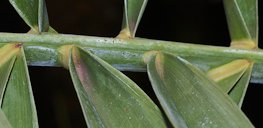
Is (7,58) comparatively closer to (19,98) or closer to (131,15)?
(19,98)

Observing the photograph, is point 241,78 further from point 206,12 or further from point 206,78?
point 206,12

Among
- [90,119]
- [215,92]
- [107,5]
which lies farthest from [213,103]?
[107,5]

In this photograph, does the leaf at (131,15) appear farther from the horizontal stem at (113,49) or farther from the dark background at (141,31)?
the dark background at (141,31)

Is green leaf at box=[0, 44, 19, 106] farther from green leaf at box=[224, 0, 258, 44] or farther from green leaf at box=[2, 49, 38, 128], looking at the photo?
green leaf at box=[224, 0, 258, 44]

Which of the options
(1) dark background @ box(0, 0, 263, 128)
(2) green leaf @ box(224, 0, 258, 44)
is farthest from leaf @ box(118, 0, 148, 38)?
(1) dark background @ box(0, 0, 263, 128)

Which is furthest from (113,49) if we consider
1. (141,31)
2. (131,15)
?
(141,31)

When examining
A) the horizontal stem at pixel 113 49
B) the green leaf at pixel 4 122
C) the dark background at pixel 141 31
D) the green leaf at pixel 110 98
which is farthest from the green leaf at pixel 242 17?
the dark background at pixel 141 31
